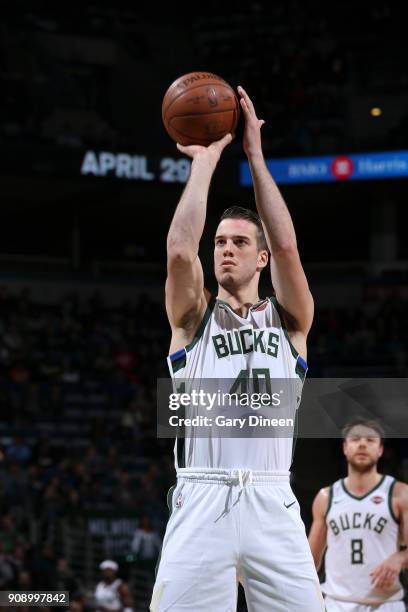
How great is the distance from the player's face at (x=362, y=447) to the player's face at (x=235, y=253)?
2490 millimetres

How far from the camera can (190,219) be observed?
404 centimetres

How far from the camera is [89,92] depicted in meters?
24.8

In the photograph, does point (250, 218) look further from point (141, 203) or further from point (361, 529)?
point (141, 203)

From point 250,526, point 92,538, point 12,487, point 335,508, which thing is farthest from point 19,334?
point 250,526

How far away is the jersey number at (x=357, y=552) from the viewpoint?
643 cm

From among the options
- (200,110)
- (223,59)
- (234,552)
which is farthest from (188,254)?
(223,59)

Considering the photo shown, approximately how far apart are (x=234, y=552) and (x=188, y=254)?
1.18 m

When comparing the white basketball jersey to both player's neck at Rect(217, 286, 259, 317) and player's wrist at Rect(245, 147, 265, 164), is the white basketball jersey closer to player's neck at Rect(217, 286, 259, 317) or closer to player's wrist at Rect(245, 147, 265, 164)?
player's neck at Rect(217, 286, 259, 317)

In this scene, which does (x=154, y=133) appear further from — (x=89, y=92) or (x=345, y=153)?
(x=345, y=153)

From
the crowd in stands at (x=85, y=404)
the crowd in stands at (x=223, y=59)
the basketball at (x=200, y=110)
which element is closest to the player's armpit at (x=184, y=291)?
the basketball at (x=200, y=110)

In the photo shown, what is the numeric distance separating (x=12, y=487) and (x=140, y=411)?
12.7 ft

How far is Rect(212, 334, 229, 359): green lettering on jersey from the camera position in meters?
4.19

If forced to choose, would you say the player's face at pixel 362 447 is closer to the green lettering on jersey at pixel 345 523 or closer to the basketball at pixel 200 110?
the green lettering on jersey at pixel 345 523

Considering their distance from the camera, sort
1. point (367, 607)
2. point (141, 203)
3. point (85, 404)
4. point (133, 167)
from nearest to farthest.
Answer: point (367, 607) < point (85, 404) < point (133, 167) < point (141, 203)
